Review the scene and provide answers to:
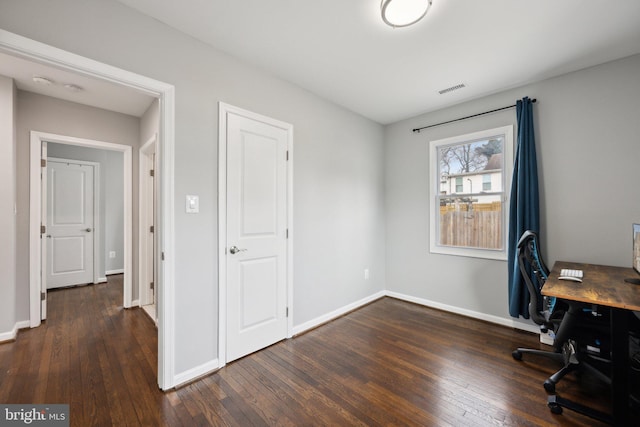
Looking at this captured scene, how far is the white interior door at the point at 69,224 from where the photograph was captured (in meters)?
4.27

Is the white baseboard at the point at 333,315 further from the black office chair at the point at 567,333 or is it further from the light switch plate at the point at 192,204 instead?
the black office chair at the point at 567,333

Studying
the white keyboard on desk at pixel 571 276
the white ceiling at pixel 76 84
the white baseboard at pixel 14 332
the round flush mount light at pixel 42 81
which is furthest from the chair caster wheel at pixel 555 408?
the round flush mount light at pixel 42 81

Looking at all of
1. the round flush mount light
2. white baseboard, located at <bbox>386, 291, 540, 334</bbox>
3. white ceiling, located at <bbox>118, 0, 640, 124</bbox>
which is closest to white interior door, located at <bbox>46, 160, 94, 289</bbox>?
the round flush mount light

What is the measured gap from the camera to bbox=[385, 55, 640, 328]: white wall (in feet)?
7.72

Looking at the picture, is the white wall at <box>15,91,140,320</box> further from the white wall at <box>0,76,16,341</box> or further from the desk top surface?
the desk top surface

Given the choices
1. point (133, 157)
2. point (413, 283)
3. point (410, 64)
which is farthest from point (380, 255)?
point (133, 157)

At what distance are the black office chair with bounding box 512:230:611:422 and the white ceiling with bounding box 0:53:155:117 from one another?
3725 millimetres

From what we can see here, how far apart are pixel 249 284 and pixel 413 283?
8.11 feet

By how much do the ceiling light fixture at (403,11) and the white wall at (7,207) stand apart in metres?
3.59

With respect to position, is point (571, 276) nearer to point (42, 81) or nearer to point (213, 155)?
point (213, 155)

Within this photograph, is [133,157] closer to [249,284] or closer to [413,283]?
[249,284]

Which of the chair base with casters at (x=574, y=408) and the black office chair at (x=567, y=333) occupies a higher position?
the black office chair at (x=567, y=333)

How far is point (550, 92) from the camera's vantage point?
2.70m

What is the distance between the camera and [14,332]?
2.67 m
